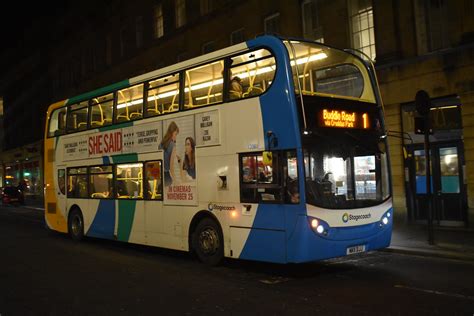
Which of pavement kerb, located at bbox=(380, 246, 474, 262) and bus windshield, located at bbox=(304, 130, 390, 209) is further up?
bus windshield, located at bbox=(304, 130, 390, 209)

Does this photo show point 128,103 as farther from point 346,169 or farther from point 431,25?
point 431,25

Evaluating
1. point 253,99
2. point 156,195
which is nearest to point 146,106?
point 156,195

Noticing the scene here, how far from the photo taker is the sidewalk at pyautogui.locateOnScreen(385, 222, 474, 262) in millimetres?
10453

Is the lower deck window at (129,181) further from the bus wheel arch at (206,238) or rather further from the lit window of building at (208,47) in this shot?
the lit window of building at (208,47)

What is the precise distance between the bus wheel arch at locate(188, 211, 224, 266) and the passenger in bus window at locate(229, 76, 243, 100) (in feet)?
7.68

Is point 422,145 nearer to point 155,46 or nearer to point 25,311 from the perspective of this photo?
point 25,311

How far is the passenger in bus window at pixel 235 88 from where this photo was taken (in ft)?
30.9

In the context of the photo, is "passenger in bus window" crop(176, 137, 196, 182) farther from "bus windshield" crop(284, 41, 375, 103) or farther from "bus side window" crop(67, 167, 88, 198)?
"bus side window" crop(67, 167, 88, 198)

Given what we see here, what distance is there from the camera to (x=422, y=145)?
15641mm

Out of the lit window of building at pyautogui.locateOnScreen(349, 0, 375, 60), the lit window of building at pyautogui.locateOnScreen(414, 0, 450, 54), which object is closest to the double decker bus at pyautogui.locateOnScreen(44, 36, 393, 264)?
the lit window of building at pyautogui.locateOnScreen(414, 0, 450, 54)

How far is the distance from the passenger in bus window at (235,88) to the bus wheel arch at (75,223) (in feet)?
22.8

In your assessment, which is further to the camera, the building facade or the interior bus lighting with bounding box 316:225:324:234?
the building facade

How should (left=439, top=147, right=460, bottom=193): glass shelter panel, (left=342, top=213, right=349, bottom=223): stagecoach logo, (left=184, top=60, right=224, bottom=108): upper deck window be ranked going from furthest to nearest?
(left=439, top=147, right=460, bottom=193): glass shelter panel
(left=184, top=60, right=224, bottom=108): upper deck window
(left=342, top=213, right=349, bottom=223): stagecoach logo

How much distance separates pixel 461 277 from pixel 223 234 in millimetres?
4182
